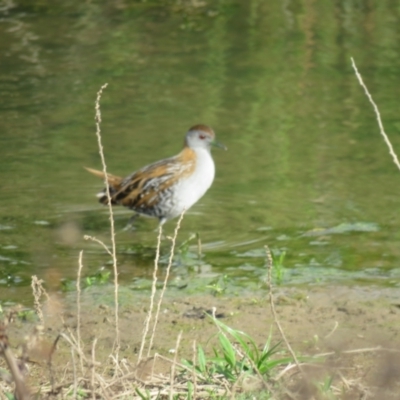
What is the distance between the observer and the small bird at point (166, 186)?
25.9ft

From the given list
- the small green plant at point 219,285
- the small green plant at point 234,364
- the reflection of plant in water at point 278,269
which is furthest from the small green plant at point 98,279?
the small green plant at point 234,364

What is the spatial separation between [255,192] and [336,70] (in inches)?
165

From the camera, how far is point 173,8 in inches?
617

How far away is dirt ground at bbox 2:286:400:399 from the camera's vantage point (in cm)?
564

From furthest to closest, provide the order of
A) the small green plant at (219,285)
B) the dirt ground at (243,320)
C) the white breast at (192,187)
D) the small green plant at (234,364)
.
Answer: the white breast at (192,187) < the small green plant at (219,285) < the dirt ground at (243,320) < the small green plant at (234,364)

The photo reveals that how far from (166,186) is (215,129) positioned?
2632 mm

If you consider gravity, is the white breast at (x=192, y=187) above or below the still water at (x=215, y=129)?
above

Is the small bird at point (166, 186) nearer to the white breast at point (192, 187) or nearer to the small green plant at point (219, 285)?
the white breast at point (192, 187)

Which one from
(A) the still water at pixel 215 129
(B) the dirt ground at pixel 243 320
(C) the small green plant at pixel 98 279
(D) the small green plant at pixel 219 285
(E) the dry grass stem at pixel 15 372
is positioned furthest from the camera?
(A) the still water at pixel 215 129

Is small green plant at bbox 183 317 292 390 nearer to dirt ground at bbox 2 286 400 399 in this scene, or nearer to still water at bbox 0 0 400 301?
dirt ground at bbox 2 286 400 399

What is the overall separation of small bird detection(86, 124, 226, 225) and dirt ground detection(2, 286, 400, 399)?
55.5 inches

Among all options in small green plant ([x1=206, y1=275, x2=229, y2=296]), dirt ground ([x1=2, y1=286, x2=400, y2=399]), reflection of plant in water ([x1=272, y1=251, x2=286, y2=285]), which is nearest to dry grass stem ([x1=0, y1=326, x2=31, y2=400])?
dirt ground ([x1=2, y1=286, x2=400, y2=399])

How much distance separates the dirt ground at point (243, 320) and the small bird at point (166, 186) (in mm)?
1410

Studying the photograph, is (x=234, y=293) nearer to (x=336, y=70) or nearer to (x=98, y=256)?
(x=98, y=256)
